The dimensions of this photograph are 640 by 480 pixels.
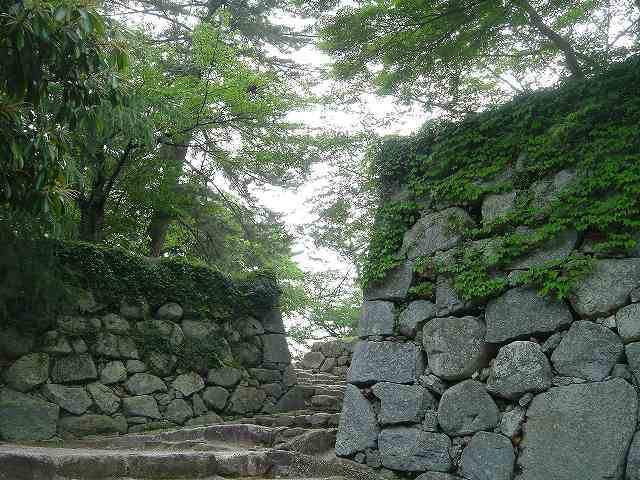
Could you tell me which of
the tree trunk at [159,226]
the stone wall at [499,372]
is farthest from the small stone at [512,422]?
the tree trunk at [159,226]

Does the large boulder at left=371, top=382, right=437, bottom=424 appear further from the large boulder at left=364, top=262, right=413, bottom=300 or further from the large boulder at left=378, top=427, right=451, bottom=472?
the large boulder at left=364, top=262, right=413, bottom=300

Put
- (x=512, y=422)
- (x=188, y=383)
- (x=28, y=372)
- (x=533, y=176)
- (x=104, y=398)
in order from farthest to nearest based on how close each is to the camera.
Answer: (x=188, y=383) → (x=104, y=398) → (x=28, y=372) → (x=533, y=176) → (x=512, y=422)

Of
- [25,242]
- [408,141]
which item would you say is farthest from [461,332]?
[25,242]

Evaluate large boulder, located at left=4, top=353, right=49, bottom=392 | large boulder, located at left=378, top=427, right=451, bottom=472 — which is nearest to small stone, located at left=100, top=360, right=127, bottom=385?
large boulder, located at left=4, top=353, right=49, bottom=392

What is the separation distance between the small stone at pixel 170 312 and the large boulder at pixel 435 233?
3.22 m

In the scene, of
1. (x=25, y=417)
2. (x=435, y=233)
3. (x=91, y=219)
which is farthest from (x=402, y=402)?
(x=91, y=219)

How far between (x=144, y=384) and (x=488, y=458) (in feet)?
13.2

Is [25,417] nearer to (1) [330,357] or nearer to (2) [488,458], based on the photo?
(2) [488,458]

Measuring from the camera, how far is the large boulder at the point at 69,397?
5.50m

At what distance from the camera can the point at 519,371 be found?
3.69 meters

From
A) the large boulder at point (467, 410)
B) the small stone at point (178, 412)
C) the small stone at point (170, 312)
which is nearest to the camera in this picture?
the large boulder at point (467, 410)

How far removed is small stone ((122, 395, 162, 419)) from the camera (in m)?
5.98

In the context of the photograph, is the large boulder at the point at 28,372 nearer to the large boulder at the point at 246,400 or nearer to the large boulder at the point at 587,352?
the large boulder at the point at 246,400

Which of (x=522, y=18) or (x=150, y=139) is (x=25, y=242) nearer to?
(x=150, y=139)
